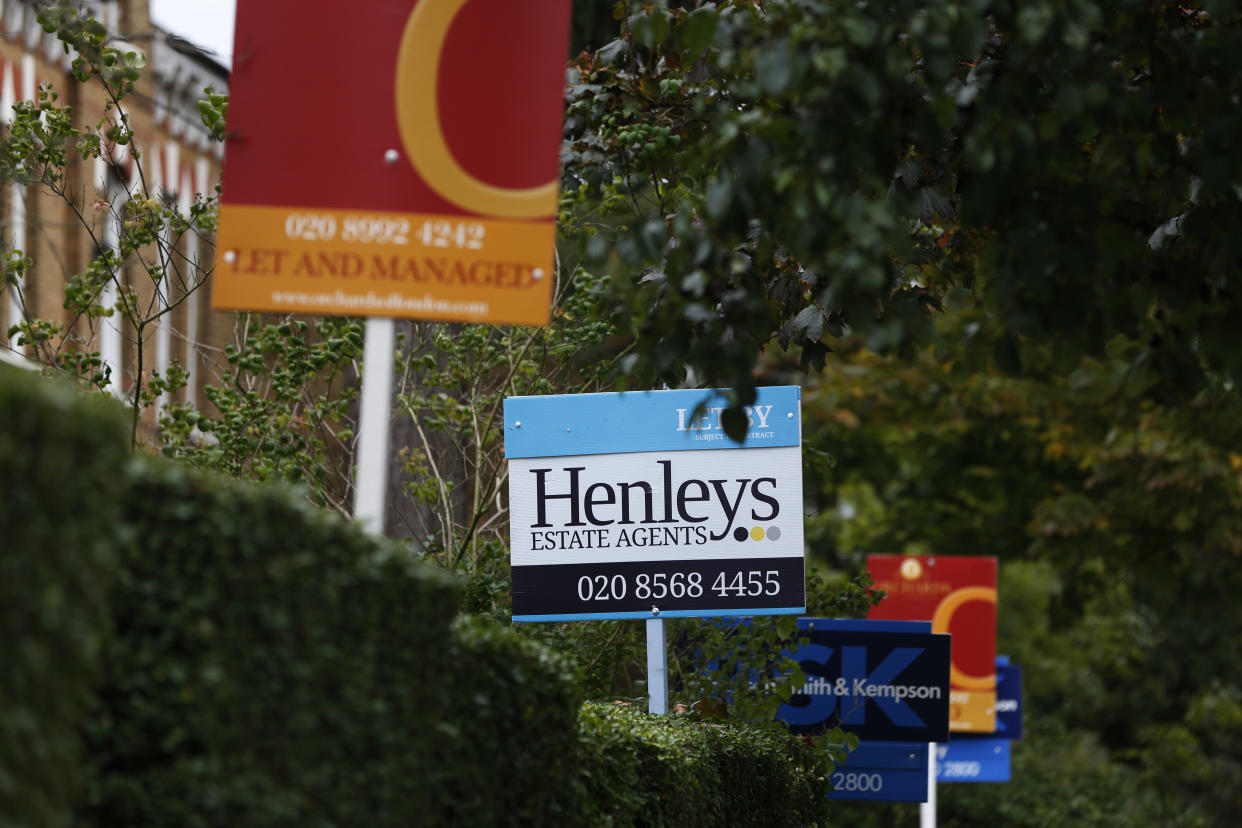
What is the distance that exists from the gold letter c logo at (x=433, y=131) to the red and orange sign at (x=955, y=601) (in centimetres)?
1133

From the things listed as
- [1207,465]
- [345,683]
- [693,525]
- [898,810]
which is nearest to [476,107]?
[345,683]

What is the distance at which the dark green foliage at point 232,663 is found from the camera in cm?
311

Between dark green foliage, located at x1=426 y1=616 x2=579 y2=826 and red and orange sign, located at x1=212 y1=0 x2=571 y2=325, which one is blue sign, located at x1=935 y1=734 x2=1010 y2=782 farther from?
red and orange sign, located at x1=212 y1=0 x2=571 y2=325

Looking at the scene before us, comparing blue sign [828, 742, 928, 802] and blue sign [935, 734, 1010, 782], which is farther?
blue sign [935, 734, 1010, 782]

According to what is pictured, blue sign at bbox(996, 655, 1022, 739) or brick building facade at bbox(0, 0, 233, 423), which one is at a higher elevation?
brick building facade at bbox(0, 0, 233, 423)

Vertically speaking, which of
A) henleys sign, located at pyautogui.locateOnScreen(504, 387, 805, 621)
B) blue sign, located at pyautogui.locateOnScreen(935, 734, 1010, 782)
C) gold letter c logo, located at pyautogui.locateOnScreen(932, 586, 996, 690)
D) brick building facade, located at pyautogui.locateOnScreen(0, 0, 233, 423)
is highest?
brick building facade, located at pyautogui.locateOnScreen(0, 0, 233, 423)

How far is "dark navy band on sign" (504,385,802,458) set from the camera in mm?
7898

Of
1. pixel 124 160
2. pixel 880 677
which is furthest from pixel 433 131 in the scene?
pixel 124 160

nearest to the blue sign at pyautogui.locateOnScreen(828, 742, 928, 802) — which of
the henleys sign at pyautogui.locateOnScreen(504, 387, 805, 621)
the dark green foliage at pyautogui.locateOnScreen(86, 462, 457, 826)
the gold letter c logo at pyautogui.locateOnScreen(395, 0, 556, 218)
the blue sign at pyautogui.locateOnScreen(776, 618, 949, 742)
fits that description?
the blue sign at pyautogui.locateOnScreen(776, 618, 949, 742)

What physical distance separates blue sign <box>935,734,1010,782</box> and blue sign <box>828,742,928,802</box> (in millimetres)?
5540

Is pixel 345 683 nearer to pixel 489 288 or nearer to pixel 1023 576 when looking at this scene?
pixel 489 288

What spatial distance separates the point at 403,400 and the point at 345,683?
19.8 feet

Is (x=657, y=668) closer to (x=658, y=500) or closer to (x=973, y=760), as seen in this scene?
(x=658, y=500)

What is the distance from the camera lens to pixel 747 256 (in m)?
7.04
